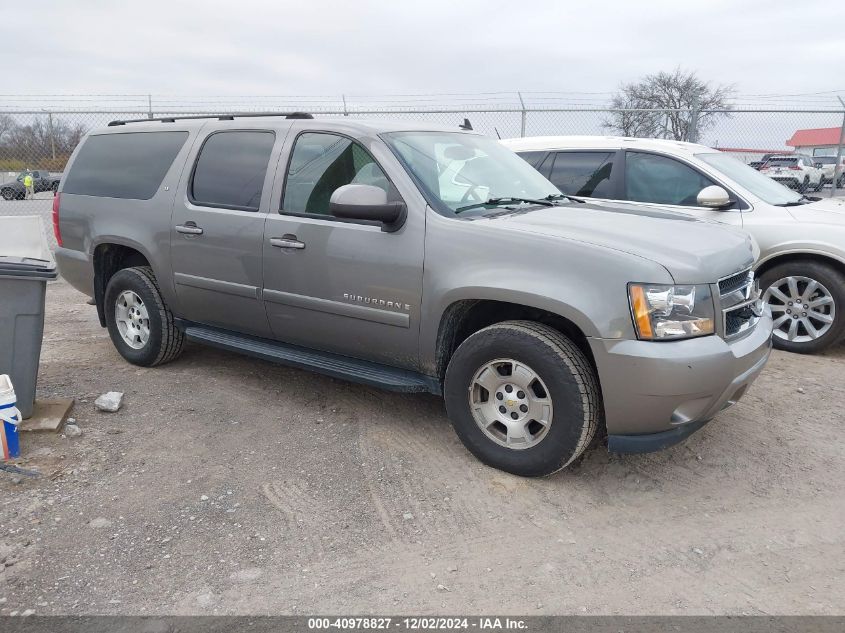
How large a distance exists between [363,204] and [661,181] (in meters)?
3.71

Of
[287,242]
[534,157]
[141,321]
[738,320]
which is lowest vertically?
[141,321]

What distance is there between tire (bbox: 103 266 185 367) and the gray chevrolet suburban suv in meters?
0.02

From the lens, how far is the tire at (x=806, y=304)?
5.67 metres

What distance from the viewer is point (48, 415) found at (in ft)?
13.6

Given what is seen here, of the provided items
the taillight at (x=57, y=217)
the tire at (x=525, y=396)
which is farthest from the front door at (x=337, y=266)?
the taillight at (x=57, y=217)

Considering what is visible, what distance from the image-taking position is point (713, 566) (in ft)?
9.43

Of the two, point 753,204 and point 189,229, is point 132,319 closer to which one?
point 189,229

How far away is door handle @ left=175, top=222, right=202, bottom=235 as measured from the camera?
15.0ft

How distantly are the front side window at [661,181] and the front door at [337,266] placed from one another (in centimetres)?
325

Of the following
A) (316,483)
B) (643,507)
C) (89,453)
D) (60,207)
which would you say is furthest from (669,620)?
(60,207)

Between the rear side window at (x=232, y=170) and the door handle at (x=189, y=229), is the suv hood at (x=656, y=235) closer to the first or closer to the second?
the rear side window at (x=232, y=170)

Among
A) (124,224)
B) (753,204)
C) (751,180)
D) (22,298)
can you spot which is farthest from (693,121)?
(22,298)

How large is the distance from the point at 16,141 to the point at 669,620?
13032mm

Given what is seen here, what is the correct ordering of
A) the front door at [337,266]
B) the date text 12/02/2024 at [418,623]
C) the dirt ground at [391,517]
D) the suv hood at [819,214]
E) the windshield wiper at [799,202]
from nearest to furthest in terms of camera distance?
the date text 12/02/2024 at [418,623]
the dirt ground at [391,517]
the front door at [337,266]
the suv hood at [819,214]
the windshield wiper at [799,202]
